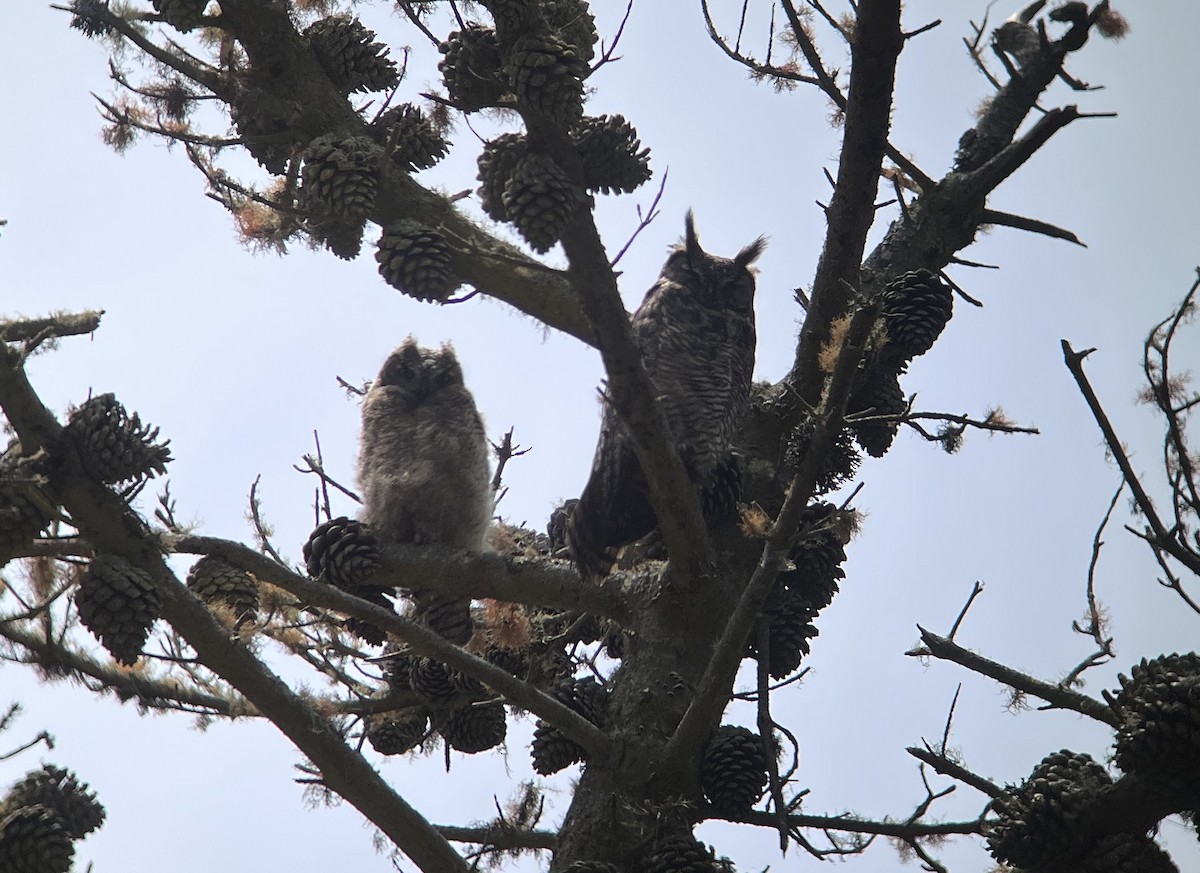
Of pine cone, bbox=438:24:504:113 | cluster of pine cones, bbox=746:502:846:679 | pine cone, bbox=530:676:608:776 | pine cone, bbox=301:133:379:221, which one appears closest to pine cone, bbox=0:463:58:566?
pine cone, bbox=301:133:379:221

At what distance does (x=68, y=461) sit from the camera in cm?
257

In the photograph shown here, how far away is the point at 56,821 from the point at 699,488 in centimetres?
202

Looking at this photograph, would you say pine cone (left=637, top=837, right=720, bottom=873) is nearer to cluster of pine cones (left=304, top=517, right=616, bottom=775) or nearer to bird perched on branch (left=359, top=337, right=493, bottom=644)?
cluster of pine cones (left=304, top=517, right=616, bottom=775)

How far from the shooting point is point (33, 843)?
104 inches

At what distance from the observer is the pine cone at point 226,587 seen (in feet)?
9.73

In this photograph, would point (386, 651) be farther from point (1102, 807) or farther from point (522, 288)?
point (1102, 807)

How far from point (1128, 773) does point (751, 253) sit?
8.67 feet

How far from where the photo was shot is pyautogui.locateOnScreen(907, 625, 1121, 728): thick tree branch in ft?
9.34

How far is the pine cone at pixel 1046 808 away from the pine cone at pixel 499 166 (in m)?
1.91

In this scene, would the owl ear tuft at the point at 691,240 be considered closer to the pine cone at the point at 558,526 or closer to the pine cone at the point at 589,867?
the pine cone at the point at 558,526

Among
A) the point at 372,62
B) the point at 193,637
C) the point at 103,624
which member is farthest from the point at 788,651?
the point at 372,62

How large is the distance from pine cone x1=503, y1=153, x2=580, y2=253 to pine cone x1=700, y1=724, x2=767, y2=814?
57.9 inches

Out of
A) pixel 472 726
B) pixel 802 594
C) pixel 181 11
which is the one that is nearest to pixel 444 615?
pixel 472 726

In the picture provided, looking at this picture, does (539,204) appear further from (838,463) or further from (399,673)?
(399,673)
